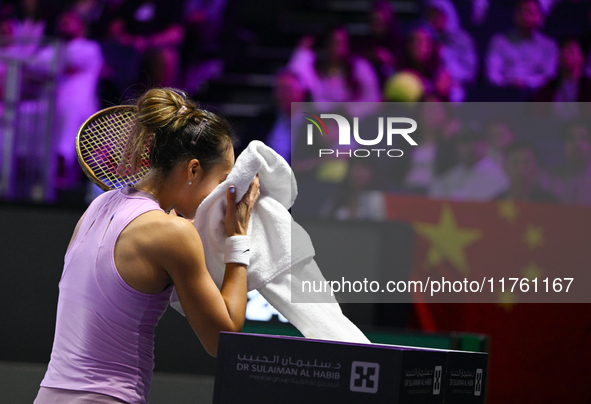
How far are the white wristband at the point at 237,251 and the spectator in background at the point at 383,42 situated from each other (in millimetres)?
3990

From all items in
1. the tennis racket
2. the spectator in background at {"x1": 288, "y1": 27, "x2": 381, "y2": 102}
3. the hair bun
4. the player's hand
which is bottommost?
the player's hand

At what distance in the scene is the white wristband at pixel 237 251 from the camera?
1442 millimetres

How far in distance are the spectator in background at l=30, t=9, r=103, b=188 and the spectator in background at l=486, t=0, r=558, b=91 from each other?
2.83 metres

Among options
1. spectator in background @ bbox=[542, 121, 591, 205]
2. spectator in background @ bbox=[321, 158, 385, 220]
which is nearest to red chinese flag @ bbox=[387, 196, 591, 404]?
spectator in background @ bbox=[321, 158, 385, 220]

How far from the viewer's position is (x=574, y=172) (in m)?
4.16

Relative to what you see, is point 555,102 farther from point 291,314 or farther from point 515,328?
point 291,314

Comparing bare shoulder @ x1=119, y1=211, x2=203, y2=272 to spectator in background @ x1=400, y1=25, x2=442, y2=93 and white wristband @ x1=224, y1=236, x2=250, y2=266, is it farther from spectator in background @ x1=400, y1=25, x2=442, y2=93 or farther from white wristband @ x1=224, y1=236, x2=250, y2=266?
spectator in background @ x1=400, y1=25, x2=442, y2=93

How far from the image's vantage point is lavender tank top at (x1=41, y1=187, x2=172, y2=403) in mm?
1339

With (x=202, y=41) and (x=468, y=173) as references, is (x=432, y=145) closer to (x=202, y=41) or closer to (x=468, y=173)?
(x=468, y=173)

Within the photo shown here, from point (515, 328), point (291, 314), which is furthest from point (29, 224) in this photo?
point (515, 328)

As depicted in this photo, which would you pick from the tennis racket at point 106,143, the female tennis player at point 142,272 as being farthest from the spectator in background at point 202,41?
the female tennis player at point 142,272

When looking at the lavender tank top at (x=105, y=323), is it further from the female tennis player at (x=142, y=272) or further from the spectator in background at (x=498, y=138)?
the spectator in background at (x=498, y=138)

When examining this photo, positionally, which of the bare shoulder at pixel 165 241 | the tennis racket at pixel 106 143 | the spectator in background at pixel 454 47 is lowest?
the bare shoulder at pixel 165 241

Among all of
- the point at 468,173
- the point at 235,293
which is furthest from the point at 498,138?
the point at 235,293
